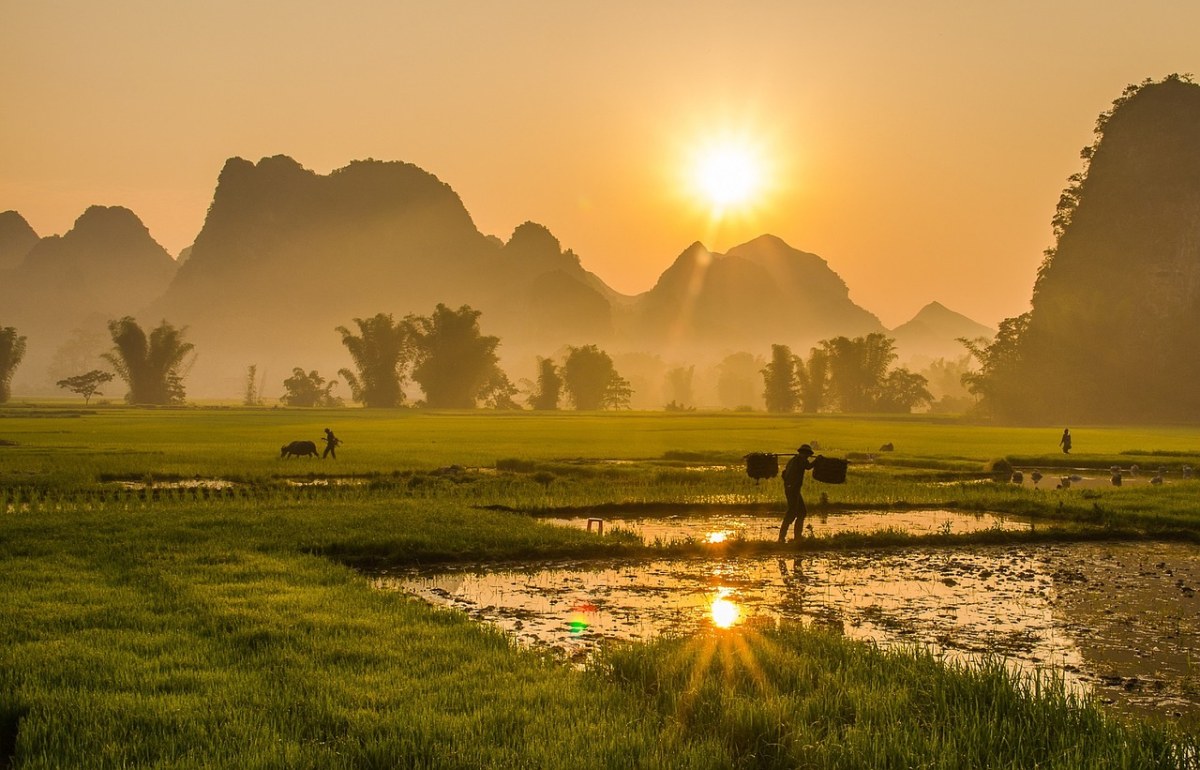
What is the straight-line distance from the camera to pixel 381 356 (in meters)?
144

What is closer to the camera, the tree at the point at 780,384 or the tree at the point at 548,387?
the tree at the point at 780,384

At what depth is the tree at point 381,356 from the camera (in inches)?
5650

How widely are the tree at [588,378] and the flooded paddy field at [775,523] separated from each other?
132 meters

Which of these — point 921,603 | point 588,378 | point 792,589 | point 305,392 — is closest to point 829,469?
point 792,589

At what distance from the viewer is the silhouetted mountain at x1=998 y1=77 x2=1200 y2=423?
119688 mm

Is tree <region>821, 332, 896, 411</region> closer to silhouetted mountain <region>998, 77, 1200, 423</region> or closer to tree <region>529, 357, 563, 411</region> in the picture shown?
silhouetted mountain <region>998, 77, 1200, 423</region>

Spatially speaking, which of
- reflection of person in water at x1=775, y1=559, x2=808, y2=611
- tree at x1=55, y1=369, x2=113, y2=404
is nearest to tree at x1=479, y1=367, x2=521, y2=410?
tree at x1=55, y1=369, x2=113, y2=404

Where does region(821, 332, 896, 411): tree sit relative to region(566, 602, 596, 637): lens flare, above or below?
above

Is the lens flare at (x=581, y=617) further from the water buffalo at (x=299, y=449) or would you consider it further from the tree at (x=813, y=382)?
the tree at (x=813, y=382)

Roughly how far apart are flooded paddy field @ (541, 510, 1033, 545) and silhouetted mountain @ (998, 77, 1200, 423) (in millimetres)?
104446

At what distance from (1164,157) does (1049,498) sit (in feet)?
444

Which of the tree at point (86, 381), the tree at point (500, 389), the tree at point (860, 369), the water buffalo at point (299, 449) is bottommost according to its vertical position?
the water buffalo at point (299, 449)

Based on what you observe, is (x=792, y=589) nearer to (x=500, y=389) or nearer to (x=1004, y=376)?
(x=1004, y=376)

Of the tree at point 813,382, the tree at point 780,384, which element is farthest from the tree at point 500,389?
the tree at point 813,382
